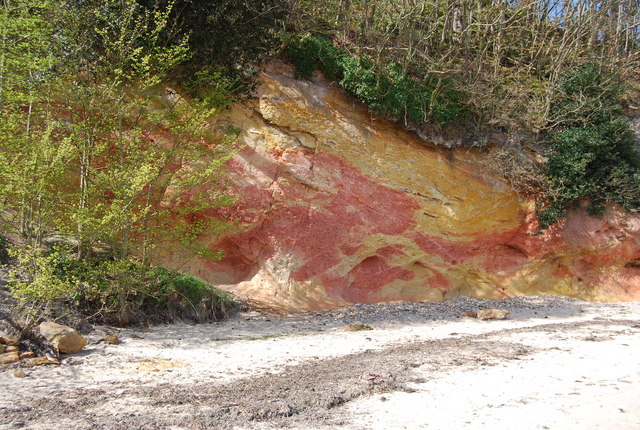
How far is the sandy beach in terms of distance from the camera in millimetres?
3834

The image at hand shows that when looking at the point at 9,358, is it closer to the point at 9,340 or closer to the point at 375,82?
the point at 9,340

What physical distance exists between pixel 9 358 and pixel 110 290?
2285 mm

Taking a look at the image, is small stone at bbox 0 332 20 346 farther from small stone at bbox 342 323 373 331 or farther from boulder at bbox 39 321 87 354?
small stone at bbox 342 323 373 331

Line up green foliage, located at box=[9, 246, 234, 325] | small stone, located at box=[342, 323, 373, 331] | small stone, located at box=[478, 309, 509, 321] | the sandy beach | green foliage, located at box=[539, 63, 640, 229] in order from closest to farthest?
the sandy beach
green foliage, located at box=[9, 246, 234, 325]
small stone, located at box=[342, 323, 373, 331]
small stone, located at box=[478, 309, 509, 321]
green foliage, located at box=[539, 63, 640, 229]

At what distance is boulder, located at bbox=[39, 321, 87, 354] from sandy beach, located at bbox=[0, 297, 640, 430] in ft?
0.45

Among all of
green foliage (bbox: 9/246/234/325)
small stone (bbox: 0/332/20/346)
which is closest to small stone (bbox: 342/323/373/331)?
green foliage (bbox: 9/246/234/325)

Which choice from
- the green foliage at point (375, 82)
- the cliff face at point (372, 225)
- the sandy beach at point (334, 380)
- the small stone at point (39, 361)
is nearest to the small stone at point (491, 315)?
the sandy beach at point (334, 380)

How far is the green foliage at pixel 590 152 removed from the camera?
12.5 metres

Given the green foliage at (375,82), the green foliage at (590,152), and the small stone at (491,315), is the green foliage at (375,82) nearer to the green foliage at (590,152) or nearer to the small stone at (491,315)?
the green foliage at (590,152)

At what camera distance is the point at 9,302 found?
6469 millimetres

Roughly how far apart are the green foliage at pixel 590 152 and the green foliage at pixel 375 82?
3.25 meters

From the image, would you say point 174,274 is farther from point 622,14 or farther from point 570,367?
point 622,14

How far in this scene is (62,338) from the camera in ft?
18.4

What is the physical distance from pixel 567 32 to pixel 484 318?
29.9ft
